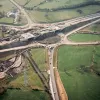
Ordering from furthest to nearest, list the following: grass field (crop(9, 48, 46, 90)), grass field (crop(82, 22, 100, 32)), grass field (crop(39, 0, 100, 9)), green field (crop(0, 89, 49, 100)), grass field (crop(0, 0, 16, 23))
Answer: grass field (crop(39, 0, 100, 9)) < grass field (crop(0, 0, 16, 23)) < grass field (crop(82, 22, 100, 32)) < grass field (crop(9, 48, 46, 90)) < green field (crop(0, 89, 49, 100))

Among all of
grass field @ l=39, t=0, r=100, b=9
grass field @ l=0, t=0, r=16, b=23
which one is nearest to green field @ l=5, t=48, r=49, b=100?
grass field @ l=0, t=0, r=16, b=23

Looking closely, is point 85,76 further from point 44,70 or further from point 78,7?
point 78,7

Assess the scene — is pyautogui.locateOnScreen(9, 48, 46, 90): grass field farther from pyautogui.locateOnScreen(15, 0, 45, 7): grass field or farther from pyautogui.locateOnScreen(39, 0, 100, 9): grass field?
pyautogui.locateOnScreen(15, 0, 45, 7): grass field

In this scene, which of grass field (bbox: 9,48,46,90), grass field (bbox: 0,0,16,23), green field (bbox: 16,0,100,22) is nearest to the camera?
grass field (bbox: 9,48,46,90)

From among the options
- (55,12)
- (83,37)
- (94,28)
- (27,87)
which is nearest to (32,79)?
(27,87)

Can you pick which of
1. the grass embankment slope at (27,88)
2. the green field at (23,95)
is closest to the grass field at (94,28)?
the grass embankment slope at (27,88)

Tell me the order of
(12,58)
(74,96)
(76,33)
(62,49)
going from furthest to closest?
(76,33) → (62,49) → (12,58) → (74,96)

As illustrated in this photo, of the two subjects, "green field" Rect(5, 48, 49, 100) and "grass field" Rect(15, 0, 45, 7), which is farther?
"grass field" Rect(15, 0, 45, 7)

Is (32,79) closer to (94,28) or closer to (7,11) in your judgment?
(94,28)

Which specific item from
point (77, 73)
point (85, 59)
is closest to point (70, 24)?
point (85, 59)
